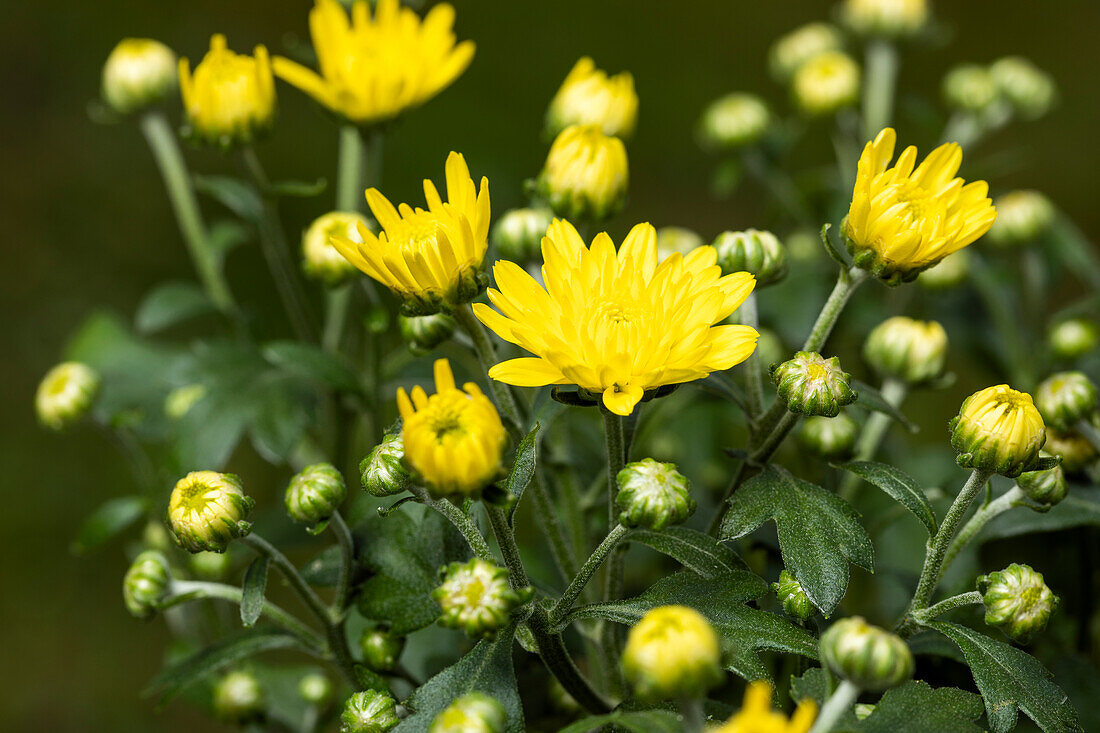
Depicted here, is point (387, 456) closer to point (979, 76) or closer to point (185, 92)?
point (185, 92)

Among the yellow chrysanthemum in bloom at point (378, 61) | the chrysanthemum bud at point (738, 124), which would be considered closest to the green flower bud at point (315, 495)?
the yellow chrysanthemum in bloom at point (378, 61)

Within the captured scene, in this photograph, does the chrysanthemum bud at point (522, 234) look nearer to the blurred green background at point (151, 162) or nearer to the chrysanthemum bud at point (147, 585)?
the chrysanthemum bud at point (147, 585)

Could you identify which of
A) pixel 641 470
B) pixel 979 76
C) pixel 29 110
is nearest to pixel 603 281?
pixel 641 470

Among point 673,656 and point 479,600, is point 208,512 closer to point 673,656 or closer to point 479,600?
point 479,600

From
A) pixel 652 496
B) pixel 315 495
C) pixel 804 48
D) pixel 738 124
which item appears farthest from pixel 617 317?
pixel 804 48

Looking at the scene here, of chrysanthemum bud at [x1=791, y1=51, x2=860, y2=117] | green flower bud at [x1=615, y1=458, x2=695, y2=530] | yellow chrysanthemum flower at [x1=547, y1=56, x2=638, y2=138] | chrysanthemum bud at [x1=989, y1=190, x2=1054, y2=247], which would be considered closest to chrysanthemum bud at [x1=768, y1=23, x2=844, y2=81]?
chrysanthemum bud at [x1=791, y1=51, x2=860, y2=117]

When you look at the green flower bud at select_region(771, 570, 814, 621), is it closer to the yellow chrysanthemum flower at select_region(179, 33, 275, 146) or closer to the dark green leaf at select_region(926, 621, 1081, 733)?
the dark green leaf at select_region(926, 621, 1081, 733)

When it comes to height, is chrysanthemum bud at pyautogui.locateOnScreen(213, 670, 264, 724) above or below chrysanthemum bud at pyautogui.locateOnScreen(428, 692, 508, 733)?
below
